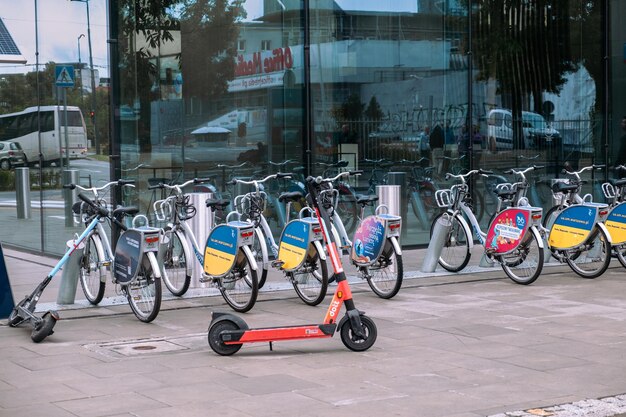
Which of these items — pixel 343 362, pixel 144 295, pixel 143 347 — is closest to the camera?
pixel 343 362

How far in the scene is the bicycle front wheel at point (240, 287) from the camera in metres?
8.91

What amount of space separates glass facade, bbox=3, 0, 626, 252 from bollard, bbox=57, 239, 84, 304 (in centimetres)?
285

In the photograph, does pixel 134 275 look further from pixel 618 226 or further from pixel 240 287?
pixel 618 226

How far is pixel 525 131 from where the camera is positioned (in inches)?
606

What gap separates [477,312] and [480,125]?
642 centimetres

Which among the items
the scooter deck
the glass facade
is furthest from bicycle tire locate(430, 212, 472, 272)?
the scooter deck

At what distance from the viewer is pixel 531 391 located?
5992 mm

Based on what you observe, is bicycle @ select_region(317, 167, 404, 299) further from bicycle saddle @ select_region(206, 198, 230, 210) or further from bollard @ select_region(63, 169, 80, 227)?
bollard @ select_region(63, 169, 80, 227)

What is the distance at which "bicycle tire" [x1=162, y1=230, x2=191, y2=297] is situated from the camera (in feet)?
31.8

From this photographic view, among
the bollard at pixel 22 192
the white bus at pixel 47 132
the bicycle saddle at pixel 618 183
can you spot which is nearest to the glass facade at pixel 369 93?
the bollard at pixel 22 192

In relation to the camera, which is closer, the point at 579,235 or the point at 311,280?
the point at 311,280

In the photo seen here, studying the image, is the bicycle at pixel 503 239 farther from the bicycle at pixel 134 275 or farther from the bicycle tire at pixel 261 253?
the bicycle at pixel 134 275

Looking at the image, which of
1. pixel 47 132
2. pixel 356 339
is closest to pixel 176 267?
pixel 356 339

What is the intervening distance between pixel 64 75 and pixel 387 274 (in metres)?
5.70
